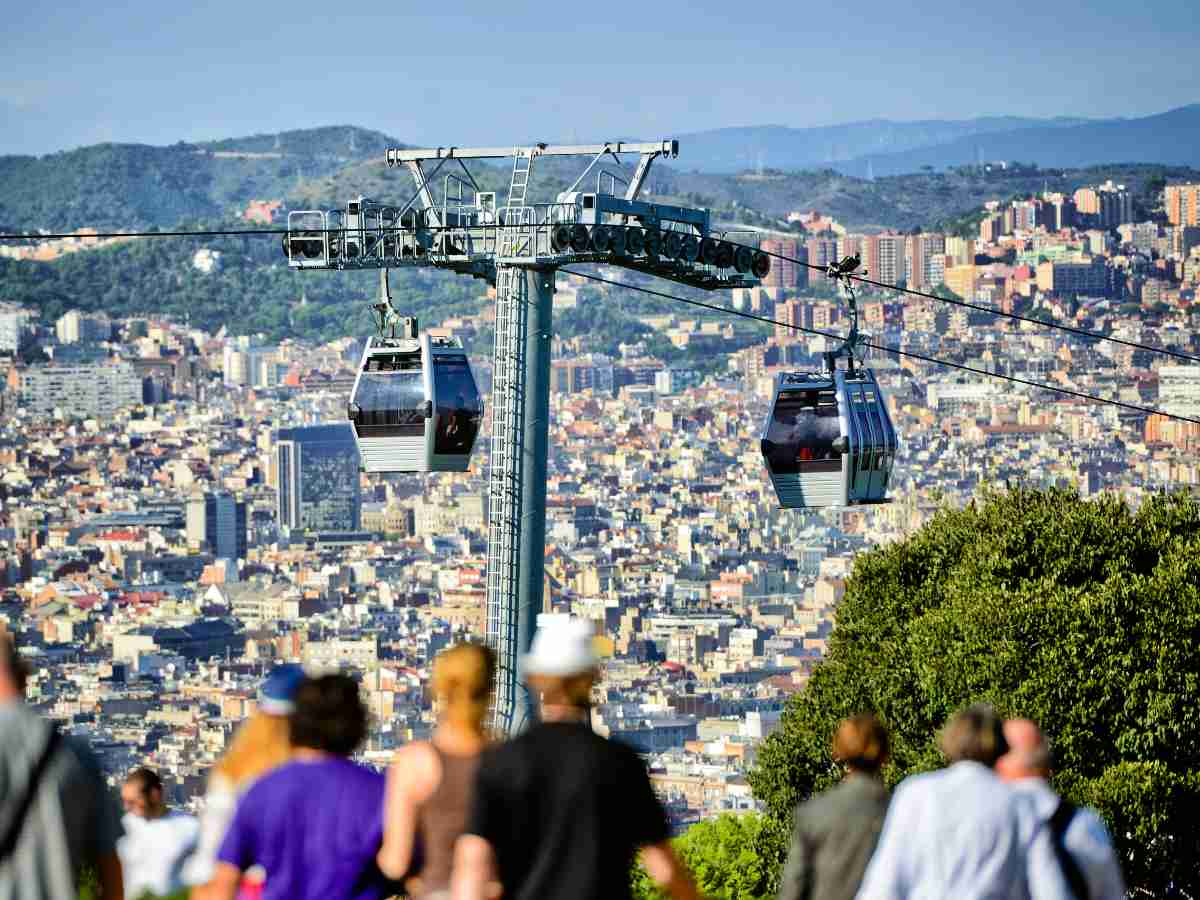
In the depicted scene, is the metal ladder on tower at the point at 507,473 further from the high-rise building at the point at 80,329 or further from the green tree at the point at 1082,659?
the high-rise building at the point at 80,329

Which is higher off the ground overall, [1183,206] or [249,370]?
[1183,206]

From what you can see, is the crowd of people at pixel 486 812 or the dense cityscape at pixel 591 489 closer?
the crowd of people at pixel 486 812

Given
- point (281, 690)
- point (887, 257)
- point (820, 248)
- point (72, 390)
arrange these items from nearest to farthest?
point (281, 690) < point (72, 390) < point (887, 257) < point (820, 248)

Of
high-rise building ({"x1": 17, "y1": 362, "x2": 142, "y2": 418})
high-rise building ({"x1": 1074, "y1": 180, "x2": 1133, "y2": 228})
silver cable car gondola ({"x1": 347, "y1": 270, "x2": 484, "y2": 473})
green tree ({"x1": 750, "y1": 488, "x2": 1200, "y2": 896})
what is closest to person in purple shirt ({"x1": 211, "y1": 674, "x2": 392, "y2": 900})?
silver cable car gondola ({"x1": 347, "y1": 270, "x2": 484, "y2": 473})

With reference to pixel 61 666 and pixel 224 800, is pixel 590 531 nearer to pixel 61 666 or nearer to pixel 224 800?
pixel 61 666

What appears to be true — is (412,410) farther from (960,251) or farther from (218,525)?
(960,251)

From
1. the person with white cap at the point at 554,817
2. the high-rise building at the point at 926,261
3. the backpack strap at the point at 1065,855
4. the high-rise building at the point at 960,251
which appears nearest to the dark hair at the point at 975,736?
the backpack strap at the point at 1065,855

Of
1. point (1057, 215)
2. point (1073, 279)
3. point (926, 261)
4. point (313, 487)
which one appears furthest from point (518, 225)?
point (1057, 215)

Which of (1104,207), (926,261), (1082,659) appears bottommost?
(926,261)
